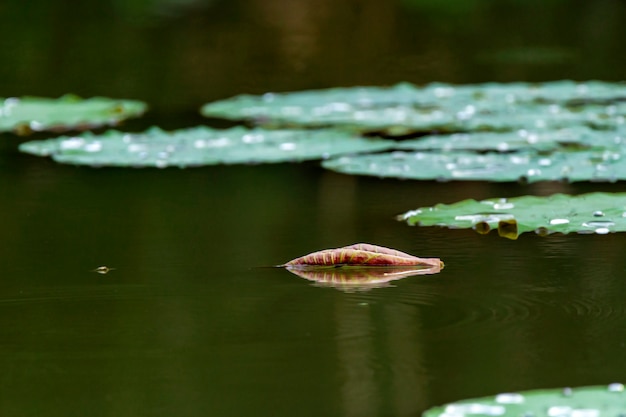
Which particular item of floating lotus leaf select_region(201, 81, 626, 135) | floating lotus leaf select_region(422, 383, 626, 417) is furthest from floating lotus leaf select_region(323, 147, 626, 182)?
floating lotus leaf select_region(422, 383, 626, 417)

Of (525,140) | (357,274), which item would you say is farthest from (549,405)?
(525,140)

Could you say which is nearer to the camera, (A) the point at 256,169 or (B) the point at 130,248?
(B) the point at 130,248

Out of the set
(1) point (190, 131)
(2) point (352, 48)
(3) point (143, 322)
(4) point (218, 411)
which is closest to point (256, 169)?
(1) point (190, 131)

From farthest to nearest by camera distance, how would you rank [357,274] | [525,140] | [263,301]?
[525,140]
[357,274]
[263,301]

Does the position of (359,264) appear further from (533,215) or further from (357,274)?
(533,215)

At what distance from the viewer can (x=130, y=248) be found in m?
4.35

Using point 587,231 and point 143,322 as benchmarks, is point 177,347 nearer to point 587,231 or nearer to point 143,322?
point 143,322

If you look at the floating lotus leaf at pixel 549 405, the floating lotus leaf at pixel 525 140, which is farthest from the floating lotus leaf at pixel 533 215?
the floating lotus leaf at pixel 549 405

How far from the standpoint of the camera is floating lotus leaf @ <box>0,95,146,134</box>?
737 centimetres

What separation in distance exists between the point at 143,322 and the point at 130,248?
37.3 inches

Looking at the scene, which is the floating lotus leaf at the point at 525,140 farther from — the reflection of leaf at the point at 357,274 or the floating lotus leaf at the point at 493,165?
the reflection of leaf at the point at 357,274

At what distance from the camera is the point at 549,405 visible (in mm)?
2350

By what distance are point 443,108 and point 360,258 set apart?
345 cm

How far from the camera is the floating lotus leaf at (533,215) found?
4.25 metres
